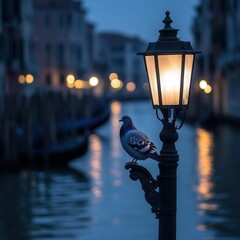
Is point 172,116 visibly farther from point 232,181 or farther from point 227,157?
point 227,157

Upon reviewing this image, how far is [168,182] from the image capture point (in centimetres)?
576

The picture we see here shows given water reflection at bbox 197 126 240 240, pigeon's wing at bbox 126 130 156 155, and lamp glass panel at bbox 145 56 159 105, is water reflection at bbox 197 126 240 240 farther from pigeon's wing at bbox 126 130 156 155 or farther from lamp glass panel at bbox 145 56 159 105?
lamp glass panel at bbox 145 56 159 105

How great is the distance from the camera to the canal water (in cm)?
1405

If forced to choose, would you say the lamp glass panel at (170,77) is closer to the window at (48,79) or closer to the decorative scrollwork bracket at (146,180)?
the decorative scrollwork bracket at (146,180)

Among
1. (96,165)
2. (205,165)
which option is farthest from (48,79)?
(205,165)

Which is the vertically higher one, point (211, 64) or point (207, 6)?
point (207, 6)

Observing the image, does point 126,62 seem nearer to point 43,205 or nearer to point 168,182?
point 43,205

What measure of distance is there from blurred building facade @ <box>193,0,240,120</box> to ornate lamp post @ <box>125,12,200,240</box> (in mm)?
40445

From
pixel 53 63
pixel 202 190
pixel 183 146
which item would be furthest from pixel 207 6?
pixel 202 190

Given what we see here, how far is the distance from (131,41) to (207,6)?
104m

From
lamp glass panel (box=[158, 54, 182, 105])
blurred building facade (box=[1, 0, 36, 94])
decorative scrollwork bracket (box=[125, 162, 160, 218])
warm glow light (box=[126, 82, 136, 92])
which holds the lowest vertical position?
warm glow light (box=[126, 82, 136, 92])

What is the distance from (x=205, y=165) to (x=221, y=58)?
27257mm

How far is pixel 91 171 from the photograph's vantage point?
81.0ft

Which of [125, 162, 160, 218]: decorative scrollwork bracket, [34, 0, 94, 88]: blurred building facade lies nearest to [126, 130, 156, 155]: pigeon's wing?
[125, 162, 160, 218]: decorative scrollwork bracket
